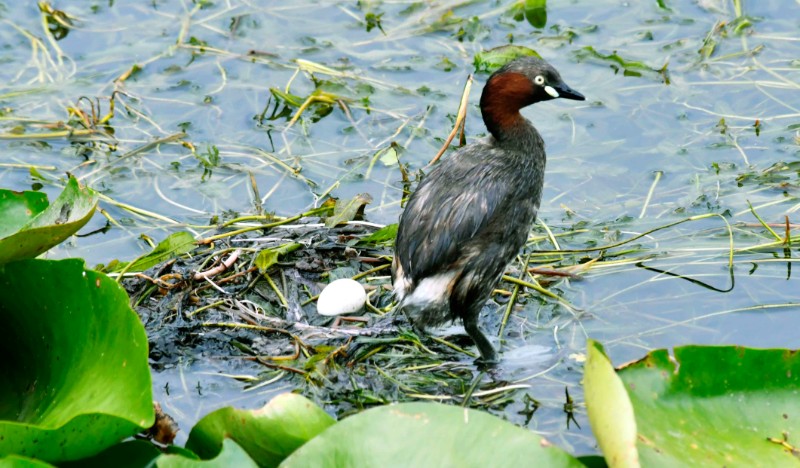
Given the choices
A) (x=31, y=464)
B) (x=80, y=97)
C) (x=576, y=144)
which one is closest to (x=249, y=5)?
(x=80, y=97)

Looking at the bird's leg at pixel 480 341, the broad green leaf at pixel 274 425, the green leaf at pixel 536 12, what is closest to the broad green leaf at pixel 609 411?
the broad green leaf at pixel 274 425

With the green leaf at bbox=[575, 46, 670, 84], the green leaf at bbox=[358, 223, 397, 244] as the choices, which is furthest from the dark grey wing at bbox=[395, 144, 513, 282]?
the green leaf at bbox=[575, 46, 670, 84]

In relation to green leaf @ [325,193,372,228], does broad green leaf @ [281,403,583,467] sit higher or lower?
higher

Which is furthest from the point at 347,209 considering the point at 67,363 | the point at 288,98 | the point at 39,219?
the point at 67,363

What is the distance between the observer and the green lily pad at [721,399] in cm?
311

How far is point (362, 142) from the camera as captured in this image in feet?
20.4

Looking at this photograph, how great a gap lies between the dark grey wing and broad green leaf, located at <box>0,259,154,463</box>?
155cm

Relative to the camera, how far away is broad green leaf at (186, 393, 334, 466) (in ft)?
10.1

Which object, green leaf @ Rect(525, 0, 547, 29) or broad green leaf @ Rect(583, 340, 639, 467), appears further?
green leaf @ Rect(525, 0, 547, 29)

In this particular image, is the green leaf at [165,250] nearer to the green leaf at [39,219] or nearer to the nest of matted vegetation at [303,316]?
the nest of matted vegetation at [303,316]

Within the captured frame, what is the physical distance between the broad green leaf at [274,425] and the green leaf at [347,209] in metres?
2.16

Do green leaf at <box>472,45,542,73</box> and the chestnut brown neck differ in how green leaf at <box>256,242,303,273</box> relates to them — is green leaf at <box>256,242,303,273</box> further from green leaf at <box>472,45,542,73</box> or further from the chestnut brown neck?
green leaf at <box>472,45,542,73</box>

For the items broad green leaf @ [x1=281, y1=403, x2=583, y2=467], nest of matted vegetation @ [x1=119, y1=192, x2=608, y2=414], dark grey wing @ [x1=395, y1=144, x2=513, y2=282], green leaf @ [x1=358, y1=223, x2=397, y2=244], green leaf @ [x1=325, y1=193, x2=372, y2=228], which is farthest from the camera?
green leaf @ [x1=325, y1=193, x2=372, y2=228]

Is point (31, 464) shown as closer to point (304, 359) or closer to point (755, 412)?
point (304, 359)
